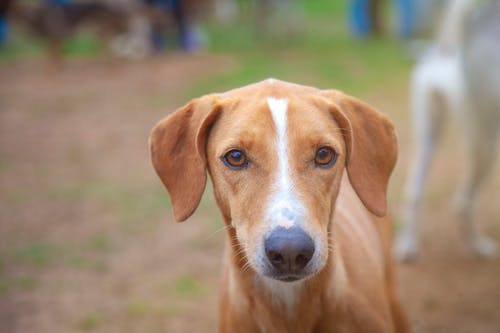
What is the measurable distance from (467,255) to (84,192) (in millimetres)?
3741

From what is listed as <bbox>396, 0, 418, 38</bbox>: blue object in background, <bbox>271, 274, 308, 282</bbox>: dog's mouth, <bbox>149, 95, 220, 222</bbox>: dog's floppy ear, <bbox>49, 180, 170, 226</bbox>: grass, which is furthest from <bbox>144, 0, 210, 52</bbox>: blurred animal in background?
<bbox>271, 274, 308, 282</bbox>: dog's mouth

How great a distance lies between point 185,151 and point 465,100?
2411mm

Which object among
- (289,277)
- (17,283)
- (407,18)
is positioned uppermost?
(407,18)

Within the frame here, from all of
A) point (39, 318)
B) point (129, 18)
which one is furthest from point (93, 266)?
point (129, 18)

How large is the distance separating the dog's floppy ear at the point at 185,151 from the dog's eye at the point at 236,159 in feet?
0.53

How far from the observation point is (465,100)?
14.0 feet

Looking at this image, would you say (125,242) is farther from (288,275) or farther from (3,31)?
(3,31)

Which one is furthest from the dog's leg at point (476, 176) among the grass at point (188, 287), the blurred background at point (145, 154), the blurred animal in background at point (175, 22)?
the blurred animal in background at point (175, 22)

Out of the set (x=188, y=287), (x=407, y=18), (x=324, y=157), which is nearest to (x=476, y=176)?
(x=188, y=287)

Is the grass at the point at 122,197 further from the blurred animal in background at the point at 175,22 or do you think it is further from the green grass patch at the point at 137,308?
the blurred animal in background at the point at 175,22

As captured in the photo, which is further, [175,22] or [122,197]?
[175,22]

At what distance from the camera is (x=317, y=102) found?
256cm

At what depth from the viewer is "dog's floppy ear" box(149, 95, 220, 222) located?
2574 millimetres

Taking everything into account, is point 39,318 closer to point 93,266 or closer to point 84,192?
point 93,266
